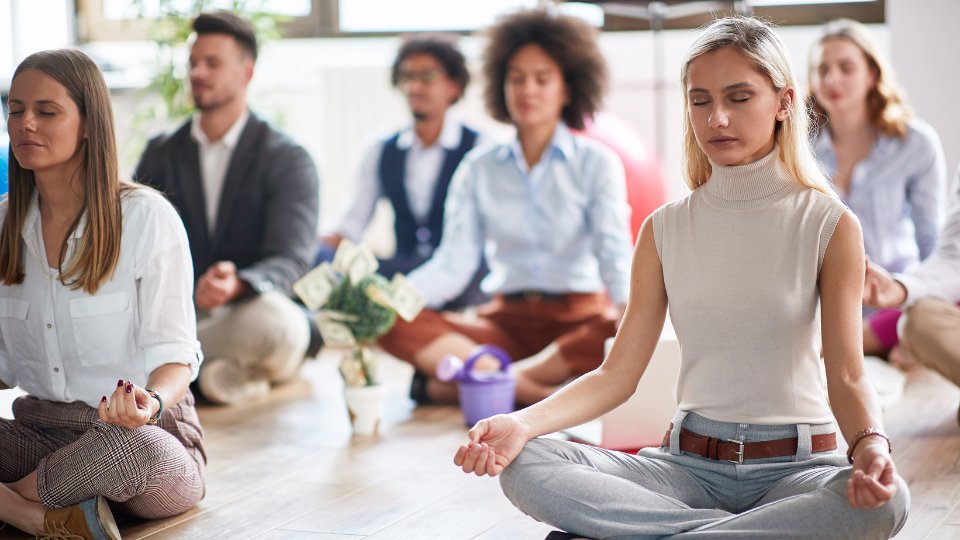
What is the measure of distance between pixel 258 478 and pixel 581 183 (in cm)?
131

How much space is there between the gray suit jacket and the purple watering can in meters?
0.69

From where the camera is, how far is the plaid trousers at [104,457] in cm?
202

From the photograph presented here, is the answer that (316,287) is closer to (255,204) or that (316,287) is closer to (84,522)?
(255,204)

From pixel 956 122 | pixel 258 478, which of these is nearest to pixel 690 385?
pixel 258 478

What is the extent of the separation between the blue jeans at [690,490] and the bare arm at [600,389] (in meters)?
0.04

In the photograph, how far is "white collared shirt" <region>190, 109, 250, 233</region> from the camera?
3.64 metres

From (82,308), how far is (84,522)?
38 centimetres

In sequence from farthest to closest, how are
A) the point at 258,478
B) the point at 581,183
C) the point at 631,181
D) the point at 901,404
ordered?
the point at 631,181
the point at 581,183
the point at 901,404
the point at 258,478

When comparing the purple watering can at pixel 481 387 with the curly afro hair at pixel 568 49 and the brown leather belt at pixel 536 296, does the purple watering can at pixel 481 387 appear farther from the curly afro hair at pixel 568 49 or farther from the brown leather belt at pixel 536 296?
the curly afro hair at pixel 568 49

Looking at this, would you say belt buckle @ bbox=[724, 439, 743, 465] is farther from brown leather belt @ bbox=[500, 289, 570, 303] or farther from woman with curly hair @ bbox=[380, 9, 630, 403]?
brown leather belt @ bbox=[500, 289, 570, 303]

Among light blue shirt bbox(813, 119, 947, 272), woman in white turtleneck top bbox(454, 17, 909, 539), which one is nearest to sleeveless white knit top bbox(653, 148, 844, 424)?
woman in white turtleneck top bbox(454, 17, 909, 539)

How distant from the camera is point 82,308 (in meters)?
2.14

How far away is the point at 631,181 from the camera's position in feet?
13.5

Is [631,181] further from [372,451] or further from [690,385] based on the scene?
[690,385]
